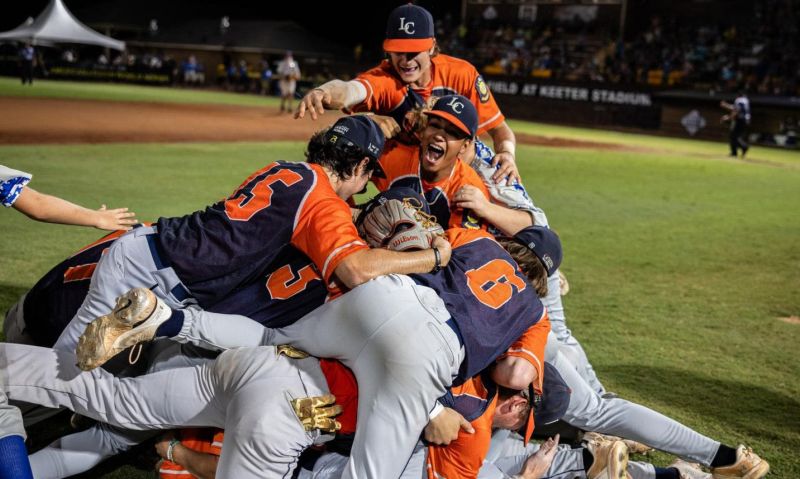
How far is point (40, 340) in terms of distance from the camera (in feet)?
12.9

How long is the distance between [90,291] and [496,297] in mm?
1963

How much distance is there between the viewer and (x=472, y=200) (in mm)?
→ 4141

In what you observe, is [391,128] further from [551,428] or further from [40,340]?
[40,340]

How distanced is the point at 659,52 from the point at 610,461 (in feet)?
106

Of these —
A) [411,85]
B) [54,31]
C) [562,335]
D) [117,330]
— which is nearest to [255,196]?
[117,330]

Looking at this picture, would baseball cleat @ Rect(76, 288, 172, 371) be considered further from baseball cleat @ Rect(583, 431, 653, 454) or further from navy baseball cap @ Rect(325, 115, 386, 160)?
baseball cleat @ Rect(583, 431, 653, 454)

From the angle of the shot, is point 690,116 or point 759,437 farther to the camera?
point 690,116

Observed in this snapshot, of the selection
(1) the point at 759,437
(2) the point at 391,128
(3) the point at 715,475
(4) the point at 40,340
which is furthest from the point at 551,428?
(4) the point at 40,340

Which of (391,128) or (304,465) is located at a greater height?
(391,128)

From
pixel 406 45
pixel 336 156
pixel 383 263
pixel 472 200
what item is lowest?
pixel 383 263

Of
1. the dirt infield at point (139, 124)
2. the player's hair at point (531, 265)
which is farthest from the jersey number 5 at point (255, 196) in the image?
the dirt infield at point (139, 124)

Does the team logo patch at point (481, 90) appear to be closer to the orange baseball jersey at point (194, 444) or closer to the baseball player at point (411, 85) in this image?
the baseball player at point (411, 85)

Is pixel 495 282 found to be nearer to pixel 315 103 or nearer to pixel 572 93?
pixel 315 103

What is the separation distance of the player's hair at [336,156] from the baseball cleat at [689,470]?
222cm
